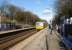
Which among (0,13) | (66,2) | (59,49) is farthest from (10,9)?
(59,49)

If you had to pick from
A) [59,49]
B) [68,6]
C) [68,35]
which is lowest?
[59,49]

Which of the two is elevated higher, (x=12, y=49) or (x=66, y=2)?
(x=66, y=2)

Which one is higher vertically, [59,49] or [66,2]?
[66,2]

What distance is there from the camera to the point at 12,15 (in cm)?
12169

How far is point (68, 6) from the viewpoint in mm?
43156

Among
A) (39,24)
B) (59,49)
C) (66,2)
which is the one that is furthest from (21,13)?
(59,49)

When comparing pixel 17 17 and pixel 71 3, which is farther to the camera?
pixel 17 17

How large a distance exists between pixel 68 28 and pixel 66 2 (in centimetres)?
2766

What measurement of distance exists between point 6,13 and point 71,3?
7895cm

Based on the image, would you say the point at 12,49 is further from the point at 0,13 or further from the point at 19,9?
the point at 19,9

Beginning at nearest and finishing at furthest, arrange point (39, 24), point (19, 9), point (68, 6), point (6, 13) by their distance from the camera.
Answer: point (68, 6) < point (39, 24) < point (6, 13) < point (19, 9)

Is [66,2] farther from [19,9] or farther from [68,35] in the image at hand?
[19,9]

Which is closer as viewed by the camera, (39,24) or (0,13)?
(39,24)

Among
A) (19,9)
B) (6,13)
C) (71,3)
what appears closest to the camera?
(71,3)
